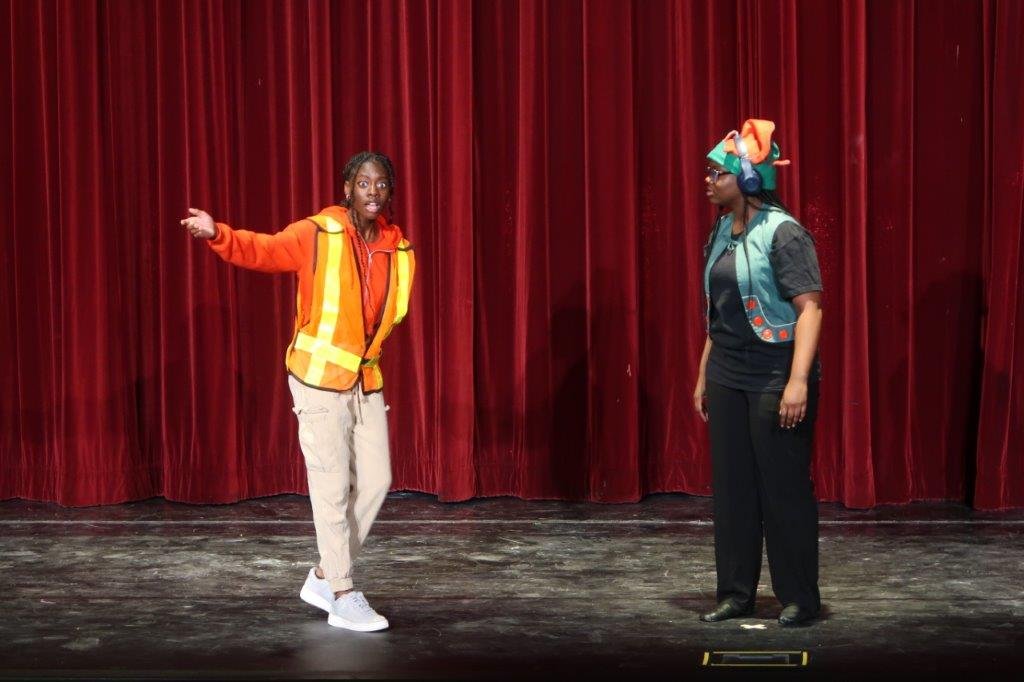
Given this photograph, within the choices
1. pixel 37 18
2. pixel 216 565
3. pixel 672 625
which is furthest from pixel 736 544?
pixel 37 18

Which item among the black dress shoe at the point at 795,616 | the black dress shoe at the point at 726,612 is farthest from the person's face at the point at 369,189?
the black dress shoe at the point at 795,616

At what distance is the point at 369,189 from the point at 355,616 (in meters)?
1.15

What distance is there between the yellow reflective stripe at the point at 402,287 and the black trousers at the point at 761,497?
34.0 inches

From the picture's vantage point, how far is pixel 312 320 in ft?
12.1

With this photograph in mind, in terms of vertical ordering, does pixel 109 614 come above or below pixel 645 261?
below

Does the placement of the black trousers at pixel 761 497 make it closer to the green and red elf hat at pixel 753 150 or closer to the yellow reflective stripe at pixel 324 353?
the green and red elf hat at pixel 753 150

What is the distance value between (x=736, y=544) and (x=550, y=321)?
193cm

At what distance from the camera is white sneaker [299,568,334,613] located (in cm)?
387

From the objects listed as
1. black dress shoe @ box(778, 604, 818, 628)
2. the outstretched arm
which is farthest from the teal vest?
the outstretched arm

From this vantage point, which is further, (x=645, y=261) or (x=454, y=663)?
(x=645, y=261)

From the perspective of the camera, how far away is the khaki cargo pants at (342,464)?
3.70 meters

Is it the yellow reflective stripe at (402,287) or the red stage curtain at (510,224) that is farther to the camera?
the red stage curtain at (510,224)

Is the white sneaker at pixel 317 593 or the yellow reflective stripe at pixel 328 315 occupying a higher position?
the yellow reflective stripe at pixel 328 315

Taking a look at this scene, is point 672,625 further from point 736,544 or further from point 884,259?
point 884,259
